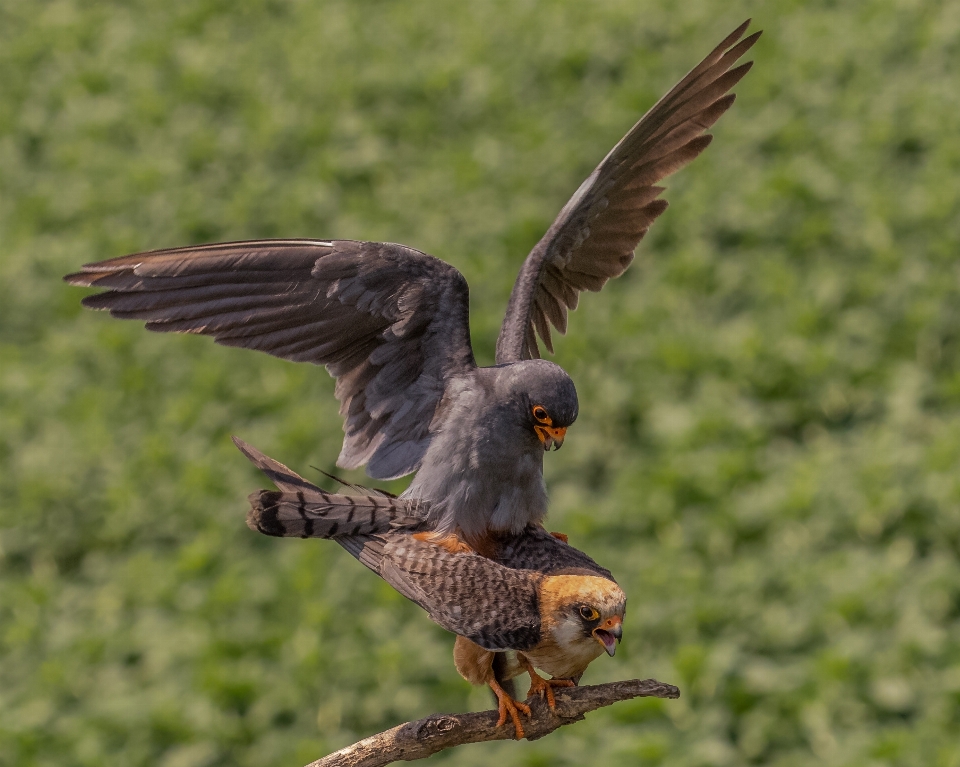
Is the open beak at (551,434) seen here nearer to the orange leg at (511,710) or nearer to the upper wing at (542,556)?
the upper wing at (542,556)

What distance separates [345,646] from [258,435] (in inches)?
111

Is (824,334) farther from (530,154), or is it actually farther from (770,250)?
(530,154)

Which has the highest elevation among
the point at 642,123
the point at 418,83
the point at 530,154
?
the point at 418,83

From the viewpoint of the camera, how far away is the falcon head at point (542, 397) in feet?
10.6

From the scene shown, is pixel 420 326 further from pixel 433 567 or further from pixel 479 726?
pixel 479 726

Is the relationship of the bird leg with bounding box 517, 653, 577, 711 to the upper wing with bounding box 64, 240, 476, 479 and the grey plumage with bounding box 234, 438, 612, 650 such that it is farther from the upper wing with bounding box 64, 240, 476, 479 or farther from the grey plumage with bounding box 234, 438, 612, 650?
the upper wing with bounding box 64, 240, 476, 479

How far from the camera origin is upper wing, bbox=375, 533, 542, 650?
121 inches

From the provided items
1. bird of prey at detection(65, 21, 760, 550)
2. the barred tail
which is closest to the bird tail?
the barred tail

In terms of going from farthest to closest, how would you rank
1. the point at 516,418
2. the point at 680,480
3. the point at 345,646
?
the point at 680,480 → the point at 345,646 → the point at 516,418

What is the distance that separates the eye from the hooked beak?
0.03 m

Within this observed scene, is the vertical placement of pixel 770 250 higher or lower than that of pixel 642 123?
higher

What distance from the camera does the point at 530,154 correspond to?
15039 millimetres

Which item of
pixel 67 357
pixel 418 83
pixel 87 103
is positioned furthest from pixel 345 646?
pixel 87 103

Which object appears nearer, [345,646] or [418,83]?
[345,646]
